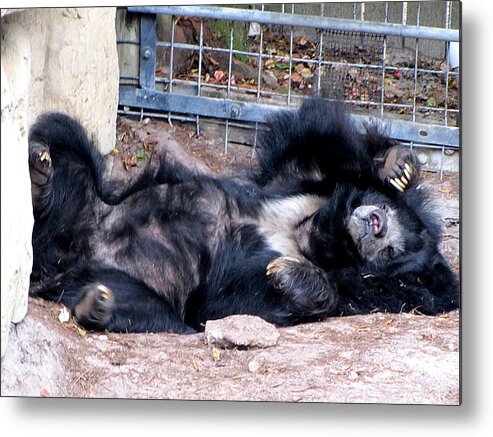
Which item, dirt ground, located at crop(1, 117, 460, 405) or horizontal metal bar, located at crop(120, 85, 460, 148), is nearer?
dirt ground, located at crop(1, 117, 460, 405)

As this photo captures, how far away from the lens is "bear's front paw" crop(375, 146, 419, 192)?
13.7 feet

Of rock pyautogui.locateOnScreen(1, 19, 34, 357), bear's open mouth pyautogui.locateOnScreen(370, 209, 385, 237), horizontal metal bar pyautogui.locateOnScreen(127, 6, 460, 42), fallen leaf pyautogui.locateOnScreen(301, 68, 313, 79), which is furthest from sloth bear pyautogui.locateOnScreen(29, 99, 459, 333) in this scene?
horizontal metal bar pyautogui.locateOnScreen(127, 6, 460, 42)

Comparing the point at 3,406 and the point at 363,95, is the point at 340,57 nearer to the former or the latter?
the point at 363,95

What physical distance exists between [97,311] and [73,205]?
18.6 inches

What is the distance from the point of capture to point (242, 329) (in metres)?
3.79

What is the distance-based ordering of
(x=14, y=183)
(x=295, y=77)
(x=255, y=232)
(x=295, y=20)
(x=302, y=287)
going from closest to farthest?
(x=14, y=183), (x=302, y=287), (x=295, y=20), (x=255, y=232), (x=295, y=77)

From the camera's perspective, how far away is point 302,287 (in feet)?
13.1

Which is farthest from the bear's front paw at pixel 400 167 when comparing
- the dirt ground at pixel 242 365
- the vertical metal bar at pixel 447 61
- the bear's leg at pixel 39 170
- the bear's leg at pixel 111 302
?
the bear's leg at pixel 39 170

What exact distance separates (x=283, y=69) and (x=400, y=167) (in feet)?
2.09

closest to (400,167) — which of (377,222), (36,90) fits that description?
(377,222)

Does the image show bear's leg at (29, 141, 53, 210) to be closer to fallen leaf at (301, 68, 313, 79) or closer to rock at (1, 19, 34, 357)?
rock at (1, 19, 34, 357)

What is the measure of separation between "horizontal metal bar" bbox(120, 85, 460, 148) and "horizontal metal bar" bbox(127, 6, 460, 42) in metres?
0.39

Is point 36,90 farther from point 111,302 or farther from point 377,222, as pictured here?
point 377,222

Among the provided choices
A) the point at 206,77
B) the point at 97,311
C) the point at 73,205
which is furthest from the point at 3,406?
the point at 206,77
